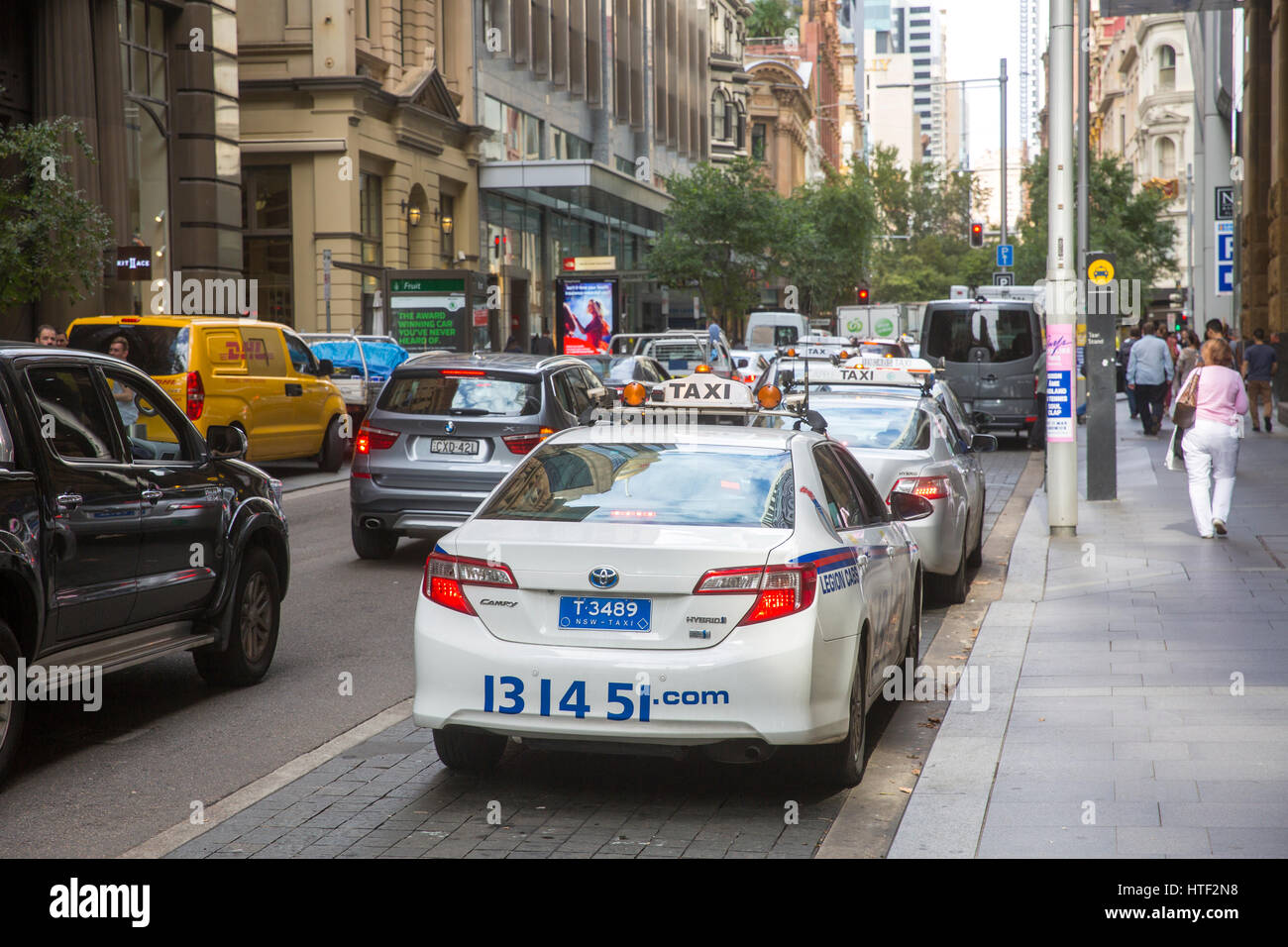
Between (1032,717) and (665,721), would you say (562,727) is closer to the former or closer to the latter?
(665,721)

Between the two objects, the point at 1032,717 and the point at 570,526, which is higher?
the point at 570,526

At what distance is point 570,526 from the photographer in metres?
6.27

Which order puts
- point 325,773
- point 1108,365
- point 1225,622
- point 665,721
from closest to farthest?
point 665,721 → point 325,773 → point 1225,622 → point 1108,365

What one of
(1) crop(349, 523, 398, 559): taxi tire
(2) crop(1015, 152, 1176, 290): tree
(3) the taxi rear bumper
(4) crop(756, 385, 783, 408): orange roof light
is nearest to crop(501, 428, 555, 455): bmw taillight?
(1) crop(349, 523, 398, 559): taxi tire

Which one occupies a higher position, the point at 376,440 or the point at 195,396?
the point at 195,396

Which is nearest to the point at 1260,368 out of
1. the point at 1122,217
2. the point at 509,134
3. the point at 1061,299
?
the point at 1061,299

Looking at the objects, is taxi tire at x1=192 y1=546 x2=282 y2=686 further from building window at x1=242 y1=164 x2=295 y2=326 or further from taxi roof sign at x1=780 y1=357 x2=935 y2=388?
building window at x1=242 y1=164 x2=295 y2=326

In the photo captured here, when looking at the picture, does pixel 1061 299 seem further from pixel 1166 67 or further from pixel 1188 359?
pixel 1166 67

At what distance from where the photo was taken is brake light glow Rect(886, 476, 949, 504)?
11148 mm

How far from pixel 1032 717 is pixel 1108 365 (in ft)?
35.3

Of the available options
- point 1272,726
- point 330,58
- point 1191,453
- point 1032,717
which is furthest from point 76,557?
point 330,58

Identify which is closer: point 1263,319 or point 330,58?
point 1263,319

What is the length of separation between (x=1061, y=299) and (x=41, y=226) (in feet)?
38.8

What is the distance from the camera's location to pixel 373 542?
13.8 metres
